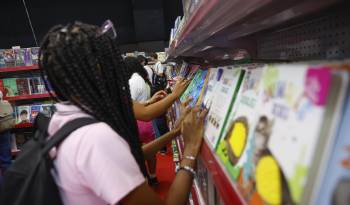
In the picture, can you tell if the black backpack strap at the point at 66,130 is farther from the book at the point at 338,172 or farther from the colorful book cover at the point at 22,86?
the colorful book cover at the point at 22,86

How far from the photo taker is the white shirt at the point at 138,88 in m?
3.48

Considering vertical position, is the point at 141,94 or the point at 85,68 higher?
the point at 85,68

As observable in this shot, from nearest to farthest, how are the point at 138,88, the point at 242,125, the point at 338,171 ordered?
the point at 338,171
the point at 242,125
the point at 138,88

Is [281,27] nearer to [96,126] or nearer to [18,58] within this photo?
[96,126]

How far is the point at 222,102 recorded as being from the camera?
941mm

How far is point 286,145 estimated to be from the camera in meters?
0.47

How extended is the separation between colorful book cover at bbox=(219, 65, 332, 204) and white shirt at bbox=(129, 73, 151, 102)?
290 cm

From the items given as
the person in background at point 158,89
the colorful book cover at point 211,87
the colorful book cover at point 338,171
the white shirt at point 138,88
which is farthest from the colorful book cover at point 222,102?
the person in background at point 158,89

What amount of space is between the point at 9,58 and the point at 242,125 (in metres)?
4.90

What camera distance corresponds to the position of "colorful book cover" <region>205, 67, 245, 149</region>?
33.5 inches

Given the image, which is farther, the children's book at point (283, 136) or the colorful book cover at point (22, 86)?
the colorful book cover at point (22, 86)

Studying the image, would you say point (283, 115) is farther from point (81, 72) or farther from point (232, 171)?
point (81, 72)

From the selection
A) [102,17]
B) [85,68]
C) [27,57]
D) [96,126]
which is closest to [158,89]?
[27,57]

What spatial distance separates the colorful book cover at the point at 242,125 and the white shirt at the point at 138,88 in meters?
2.73
